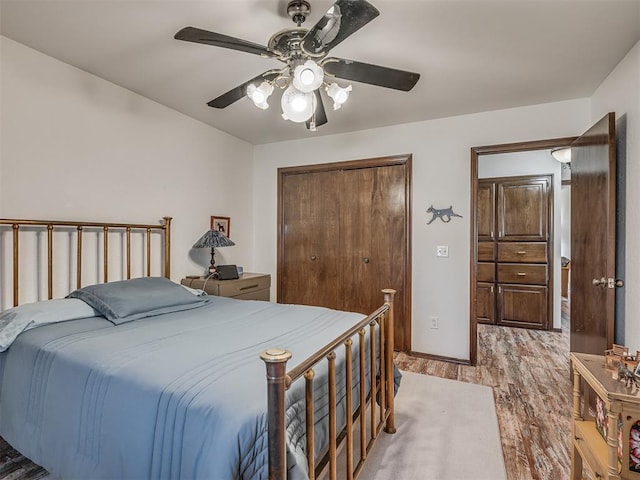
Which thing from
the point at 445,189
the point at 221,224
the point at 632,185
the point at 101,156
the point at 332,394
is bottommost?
the point at 332,394

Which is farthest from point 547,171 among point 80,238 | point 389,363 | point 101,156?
point 80,238

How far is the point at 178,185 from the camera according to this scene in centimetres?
322

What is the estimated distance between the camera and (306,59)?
67.0 inches

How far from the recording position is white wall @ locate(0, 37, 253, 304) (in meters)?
2.12

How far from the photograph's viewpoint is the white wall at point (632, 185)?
1.96 meters

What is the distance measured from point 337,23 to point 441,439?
88.2 inches

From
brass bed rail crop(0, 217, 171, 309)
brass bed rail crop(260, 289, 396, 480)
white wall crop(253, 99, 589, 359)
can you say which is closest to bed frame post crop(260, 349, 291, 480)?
brass bed rail crop(260, 289, 396, 480)

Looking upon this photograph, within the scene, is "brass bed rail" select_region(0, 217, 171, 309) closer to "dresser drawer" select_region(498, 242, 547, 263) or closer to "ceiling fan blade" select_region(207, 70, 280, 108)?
"ceiling fan blade" select_region(207, 70, 280, 108)

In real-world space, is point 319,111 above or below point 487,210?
above

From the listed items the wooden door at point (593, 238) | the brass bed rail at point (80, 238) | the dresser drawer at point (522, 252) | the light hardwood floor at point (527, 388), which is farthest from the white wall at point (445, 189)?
the brass bed rail at point (80, 238)

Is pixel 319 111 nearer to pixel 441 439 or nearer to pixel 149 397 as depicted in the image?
pixel 149 397

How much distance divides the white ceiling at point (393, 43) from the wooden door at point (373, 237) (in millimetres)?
905

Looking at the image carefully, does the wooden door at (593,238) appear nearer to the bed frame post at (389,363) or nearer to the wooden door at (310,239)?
the bed frame post at (389,363)

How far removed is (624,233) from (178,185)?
11.5 ft
